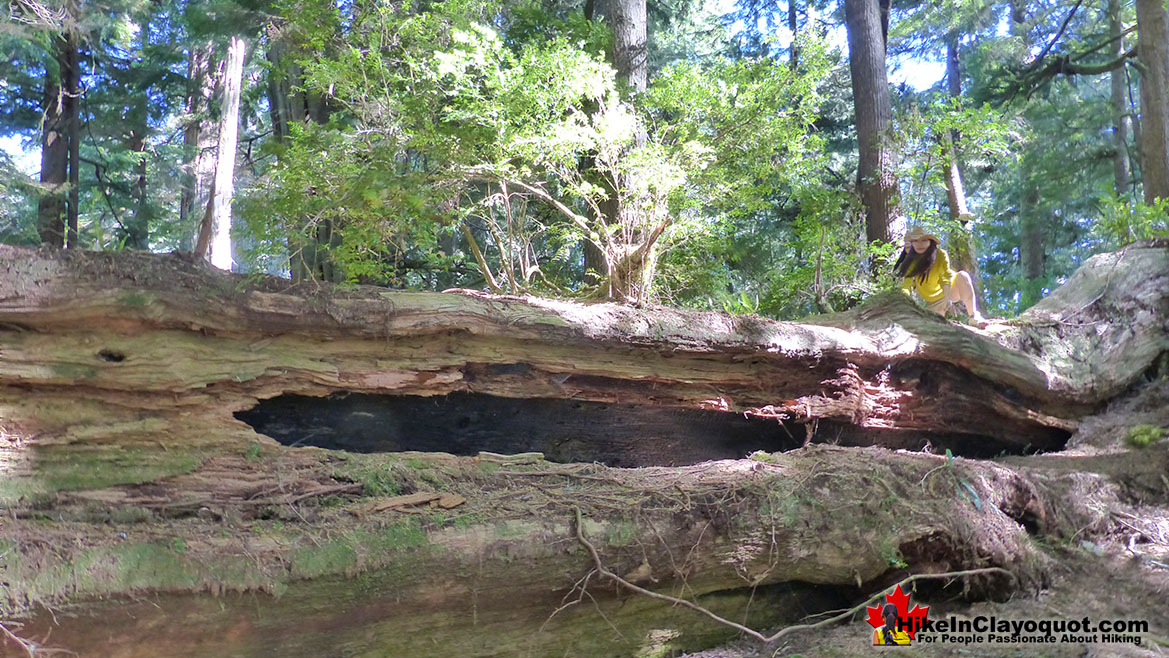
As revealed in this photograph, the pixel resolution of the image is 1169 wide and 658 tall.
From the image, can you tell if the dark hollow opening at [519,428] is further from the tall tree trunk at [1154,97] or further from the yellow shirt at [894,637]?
the tall tree trunk at [1154,97]

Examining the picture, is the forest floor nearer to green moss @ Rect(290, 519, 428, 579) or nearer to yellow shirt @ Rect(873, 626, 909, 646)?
yellow shirt @ Rect(873, 626, 909, 646)

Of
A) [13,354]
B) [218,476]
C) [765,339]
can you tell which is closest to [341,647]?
[218,476]

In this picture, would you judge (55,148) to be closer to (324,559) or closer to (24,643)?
(24,643)

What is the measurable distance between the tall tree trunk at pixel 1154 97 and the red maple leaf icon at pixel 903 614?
7514 mm

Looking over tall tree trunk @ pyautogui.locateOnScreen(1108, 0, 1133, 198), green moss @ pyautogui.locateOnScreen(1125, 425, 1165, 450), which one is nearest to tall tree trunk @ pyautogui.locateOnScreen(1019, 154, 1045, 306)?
tall tree trunk @ pyautogui.locateOnScreen(1108, 0, 1133, 198)

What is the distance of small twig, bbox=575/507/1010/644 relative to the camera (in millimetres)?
3855

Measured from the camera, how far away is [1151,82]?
29.5 ft

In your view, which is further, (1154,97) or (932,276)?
(1154,97)

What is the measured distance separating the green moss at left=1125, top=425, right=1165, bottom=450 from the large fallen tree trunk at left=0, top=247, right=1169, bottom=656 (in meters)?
1.45

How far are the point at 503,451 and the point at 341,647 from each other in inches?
71.9

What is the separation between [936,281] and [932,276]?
0.23 feet

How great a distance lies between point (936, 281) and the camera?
7609 millimetres

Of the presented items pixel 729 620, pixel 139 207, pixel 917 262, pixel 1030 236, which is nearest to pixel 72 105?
pixel 139 207

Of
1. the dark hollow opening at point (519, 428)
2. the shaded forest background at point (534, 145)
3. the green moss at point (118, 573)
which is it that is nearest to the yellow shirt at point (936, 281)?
the shaded forest background at point (534, 145)
